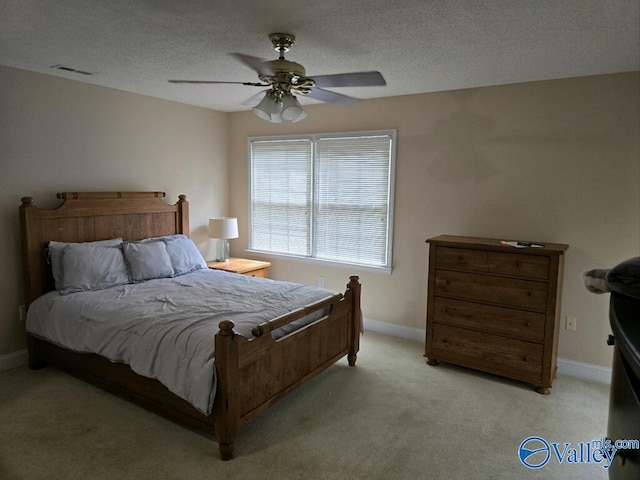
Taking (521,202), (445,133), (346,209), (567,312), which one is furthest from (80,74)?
(567,312)

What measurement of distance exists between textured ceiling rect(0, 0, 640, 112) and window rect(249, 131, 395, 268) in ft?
3.46

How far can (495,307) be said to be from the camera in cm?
331

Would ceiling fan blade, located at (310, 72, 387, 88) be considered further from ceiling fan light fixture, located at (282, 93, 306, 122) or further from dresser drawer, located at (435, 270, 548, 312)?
dresser drawer, located at (435, 270, 548, 312)

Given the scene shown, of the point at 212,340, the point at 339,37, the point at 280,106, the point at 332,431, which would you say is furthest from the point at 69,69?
the point at 332,431

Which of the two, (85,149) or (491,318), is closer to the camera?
(491,318)

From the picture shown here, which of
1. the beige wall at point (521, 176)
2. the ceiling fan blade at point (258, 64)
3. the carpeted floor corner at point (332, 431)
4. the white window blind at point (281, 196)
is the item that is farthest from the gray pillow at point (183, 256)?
the ceiling fan blade at point (258, 64)

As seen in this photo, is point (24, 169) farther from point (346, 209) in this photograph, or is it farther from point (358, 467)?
point (358, 467)

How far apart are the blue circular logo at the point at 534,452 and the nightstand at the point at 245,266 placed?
306cm

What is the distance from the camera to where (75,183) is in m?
3.77

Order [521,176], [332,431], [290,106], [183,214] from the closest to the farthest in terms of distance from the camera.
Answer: [290,106] → [332,431] → [521,176] → [183,214]

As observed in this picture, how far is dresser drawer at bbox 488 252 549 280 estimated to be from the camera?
310 centimetres

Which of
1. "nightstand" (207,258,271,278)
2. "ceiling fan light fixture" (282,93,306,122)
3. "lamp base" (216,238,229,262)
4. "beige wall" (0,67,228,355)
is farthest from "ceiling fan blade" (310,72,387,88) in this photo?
"lamp base" (216,238,229,262)

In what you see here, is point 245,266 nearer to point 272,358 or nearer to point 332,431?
point 272,358

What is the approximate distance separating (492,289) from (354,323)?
3.74ft
